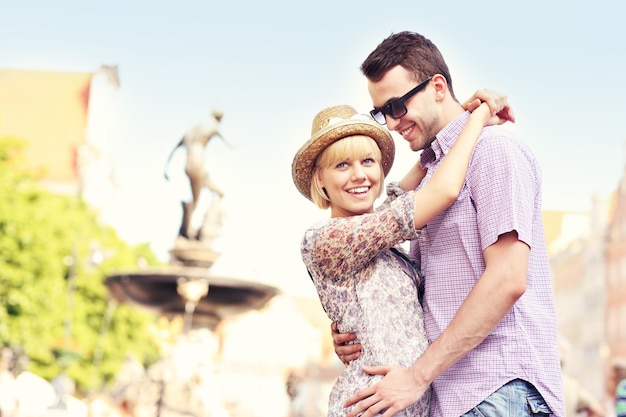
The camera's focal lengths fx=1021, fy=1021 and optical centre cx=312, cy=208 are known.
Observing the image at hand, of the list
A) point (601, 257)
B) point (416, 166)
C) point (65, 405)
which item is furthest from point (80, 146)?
point (416, 166)

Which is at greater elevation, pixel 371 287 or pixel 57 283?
pixel 57 283

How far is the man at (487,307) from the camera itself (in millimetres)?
3037

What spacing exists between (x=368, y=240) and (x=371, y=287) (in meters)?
0.16

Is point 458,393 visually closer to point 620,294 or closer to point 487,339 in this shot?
point 487,339

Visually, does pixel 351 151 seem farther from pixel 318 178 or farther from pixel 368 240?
pixel 368 240

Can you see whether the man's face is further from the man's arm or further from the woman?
the man's arm

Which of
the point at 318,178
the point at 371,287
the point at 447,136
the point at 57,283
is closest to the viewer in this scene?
the point at 371,287

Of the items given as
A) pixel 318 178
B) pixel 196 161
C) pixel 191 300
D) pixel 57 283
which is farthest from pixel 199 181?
pixel 57 283

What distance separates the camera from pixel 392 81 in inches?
138

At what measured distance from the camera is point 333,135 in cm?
348

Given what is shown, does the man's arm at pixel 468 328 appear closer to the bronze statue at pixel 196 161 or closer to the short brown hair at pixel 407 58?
the short brown hair at pixel 407 58

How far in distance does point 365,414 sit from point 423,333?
323mm

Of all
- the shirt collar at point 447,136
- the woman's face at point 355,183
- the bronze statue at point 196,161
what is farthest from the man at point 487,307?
the bronze statue at point 196,161

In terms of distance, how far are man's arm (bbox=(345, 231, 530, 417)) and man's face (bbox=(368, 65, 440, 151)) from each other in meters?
0.59
